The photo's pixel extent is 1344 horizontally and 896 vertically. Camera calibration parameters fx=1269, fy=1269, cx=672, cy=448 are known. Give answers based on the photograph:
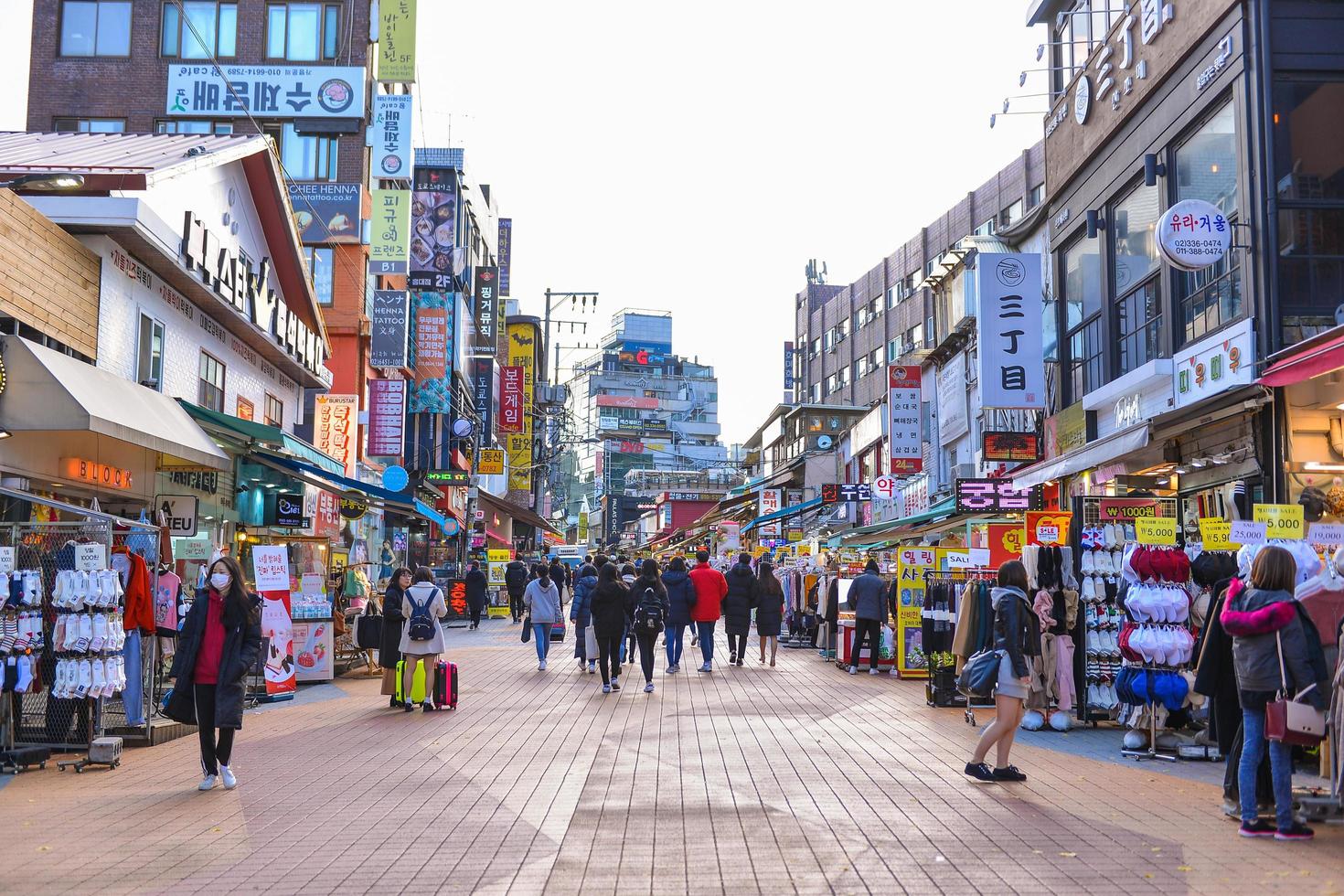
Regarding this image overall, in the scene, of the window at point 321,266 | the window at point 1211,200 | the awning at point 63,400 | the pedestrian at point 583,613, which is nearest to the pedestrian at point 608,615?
the pedestrian at point 583,613

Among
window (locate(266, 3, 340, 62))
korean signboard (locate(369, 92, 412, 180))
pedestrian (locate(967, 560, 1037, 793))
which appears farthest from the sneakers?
window (locate(266, 3, 340, 62))

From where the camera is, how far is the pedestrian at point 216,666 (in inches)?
376

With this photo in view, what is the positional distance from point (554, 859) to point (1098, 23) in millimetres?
20327

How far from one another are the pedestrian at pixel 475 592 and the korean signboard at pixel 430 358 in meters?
7.11

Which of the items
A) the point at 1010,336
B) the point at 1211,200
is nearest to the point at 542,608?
the point at 1010,336

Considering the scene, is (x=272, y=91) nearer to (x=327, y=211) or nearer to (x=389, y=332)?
(x=327, y=211)

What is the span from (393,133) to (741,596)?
19960 millimetres

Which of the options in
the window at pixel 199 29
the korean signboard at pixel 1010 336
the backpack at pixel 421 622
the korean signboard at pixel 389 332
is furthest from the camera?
the window at pixel 199 29

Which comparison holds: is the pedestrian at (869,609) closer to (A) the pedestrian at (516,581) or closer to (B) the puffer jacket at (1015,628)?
(B) the puffer jacket at (1015,628)

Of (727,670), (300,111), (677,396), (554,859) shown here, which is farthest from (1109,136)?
(677,396)

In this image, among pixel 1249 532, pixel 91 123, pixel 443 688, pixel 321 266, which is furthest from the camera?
pixel 91 123

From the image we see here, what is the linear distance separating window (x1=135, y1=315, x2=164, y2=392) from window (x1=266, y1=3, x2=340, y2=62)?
22416 mm

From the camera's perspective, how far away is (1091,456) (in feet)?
61.2

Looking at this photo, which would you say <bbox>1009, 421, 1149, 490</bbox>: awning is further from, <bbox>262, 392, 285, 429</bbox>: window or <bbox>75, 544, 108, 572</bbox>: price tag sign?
<bbox>262, 392, 285, 429</bbox>: window
